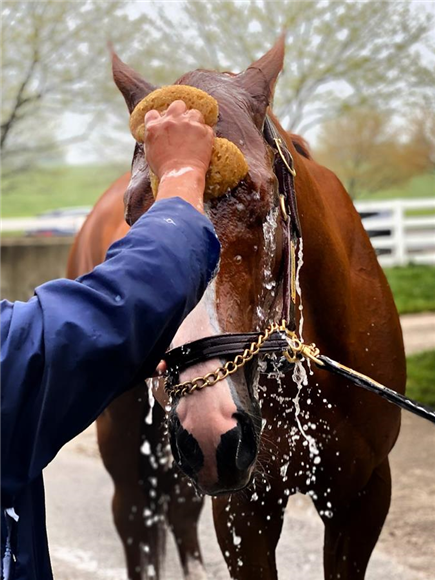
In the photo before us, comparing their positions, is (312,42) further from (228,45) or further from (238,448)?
(238,448)

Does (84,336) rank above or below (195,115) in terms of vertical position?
below

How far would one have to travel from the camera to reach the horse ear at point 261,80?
2.51 m

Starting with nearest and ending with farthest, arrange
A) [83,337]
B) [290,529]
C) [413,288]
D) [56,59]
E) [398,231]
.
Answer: [83,337]
[290,529]
[56,59]
[413,288]
[398,231]

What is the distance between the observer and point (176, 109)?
2.01m

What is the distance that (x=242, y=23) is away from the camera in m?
8.10

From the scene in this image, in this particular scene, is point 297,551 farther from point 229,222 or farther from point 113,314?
point 113,314

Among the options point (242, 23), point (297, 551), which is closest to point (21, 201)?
point (242, 23)

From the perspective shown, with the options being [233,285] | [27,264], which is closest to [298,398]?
[233,285]

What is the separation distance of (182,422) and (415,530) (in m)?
3.39

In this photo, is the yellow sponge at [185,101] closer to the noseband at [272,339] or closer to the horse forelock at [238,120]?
the horse forelock at [238,120]

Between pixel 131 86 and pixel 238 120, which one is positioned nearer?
pixel 238 120

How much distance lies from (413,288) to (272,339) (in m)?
9.52

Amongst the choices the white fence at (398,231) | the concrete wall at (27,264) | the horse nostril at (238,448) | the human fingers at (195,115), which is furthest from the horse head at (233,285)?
the white fence at (398,231)

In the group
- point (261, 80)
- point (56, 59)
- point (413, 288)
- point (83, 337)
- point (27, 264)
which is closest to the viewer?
point (83, 337)
